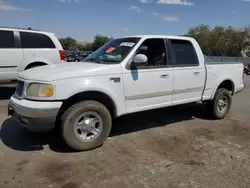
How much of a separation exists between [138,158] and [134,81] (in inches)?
52.6

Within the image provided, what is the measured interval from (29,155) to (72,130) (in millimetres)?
745

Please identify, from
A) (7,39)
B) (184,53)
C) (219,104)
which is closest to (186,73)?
(184,53)

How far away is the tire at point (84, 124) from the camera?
4.07 m

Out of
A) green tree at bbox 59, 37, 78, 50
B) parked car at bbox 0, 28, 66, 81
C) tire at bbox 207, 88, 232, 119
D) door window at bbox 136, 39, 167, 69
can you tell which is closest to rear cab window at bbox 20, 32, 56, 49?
parked car at bbox 0, 28, 66, 81

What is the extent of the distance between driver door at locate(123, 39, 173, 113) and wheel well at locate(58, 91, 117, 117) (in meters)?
0.29

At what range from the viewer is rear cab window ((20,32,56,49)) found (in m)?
8.22

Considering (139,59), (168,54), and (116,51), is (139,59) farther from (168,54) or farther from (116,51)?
(168,54)

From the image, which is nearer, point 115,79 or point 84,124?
point 84,124

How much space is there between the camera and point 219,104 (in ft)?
21.1

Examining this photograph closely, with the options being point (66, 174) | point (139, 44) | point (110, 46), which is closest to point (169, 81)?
point (139, 44)

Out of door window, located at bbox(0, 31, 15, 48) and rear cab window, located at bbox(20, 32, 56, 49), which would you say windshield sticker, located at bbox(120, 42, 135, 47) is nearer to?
rear cab window, located at bbox(20, 32, 56, 49)

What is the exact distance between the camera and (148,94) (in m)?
4.90

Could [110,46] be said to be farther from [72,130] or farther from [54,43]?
[54,43]

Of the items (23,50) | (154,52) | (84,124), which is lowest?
(84,124)
